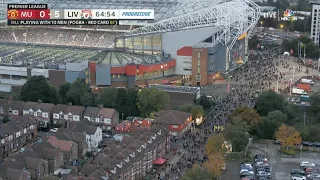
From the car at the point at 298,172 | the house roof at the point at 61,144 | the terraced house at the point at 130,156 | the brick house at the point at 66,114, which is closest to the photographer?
the terraced house at the point at 130,156

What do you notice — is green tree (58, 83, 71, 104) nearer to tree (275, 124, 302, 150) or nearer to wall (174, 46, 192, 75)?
wall (174, 46, 192, 75)

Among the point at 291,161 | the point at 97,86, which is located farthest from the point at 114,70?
the point at 291,161

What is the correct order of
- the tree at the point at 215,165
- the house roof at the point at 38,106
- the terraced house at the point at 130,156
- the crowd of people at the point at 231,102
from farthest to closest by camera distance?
the house roof at the point at 38,106, the crowd of people at the point at 231,102, the tree at the point at 215,165, the terraced house at the point at 130,156

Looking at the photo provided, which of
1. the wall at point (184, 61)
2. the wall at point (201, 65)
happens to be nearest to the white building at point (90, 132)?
the wall at point (201, 65)

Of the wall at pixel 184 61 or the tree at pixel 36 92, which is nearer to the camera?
the tree at pixel 36 92

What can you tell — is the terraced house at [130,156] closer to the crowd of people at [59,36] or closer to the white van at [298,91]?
the white van at [298,91]

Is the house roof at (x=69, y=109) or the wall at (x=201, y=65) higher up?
the wall at (x=201, y=65)

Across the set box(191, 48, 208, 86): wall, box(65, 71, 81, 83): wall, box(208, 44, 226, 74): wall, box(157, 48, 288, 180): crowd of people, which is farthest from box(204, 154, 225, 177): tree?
box(208, 44, 226, 74): wall
